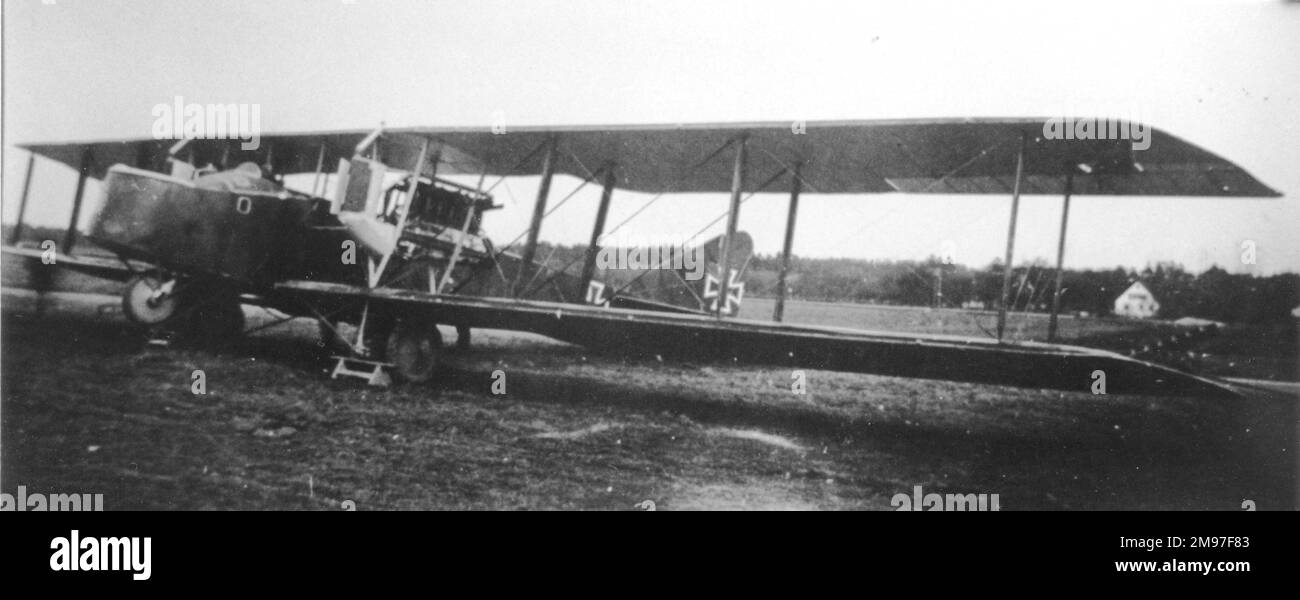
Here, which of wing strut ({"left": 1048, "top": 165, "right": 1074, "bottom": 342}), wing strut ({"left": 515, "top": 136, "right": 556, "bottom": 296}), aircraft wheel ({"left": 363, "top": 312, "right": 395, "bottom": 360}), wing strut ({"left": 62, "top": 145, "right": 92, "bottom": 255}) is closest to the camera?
wing strut ({"left": 1048, "top": 165, "right": 1074, "bottom": 342})

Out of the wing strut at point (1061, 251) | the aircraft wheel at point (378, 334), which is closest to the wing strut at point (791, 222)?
the wing strut at point (1061, 251)

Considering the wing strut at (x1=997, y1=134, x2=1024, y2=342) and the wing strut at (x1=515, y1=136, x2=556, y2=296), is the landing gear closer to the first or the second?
the wing strut at (x1=515, y1=136, x2=556, y2=296)

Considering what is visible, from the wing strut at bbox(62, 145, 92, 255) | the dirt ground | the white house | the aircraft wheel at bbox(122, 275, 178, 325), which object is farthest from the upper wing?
the dirt ground

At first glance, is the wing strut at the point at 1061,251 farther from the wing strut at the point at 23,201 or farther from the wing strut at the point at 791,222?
the wing strut at the point at 23,201

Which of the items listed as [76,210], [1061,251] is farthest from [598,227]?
[76,210]
